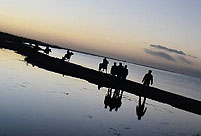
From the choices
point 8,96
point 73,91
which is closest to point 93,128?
point 8,96

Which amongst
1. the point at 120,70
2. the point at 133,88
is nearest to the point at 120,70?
the point at 120,70

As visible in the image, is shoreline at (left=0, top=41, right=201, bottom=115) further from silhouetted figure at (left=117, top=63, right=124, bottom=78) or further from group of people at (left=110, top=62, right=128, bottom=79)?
silhouetted figure at (left=117, top=63, right=124, bottom=78)

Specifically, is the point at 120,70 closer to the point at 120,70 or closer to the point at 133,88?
the point at 120,70

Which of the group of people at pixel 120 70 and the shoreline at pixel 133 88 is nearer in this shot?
the group of people at pixel 120 70

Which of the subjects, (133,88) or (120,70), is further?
(133,88)

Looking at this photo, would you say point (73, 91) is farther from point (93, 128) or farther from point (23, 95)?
point (93, 128)

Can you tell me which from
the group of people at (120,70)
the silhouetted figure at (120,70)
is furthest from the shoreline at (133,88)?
the silhouetted figure at (120,70)

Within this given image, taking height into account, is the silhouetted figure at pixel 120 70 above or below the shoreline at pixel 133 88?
above

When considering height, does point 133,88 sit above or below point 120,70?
below

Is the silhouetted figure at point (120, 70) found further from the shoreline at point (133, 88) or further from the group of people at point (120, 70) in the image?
the shoreline at point (133, 88)

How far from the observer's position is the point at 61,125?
43.0 ft

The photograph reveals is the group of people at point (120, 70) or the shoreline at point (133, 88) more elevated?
the group of people at point (120, 70)

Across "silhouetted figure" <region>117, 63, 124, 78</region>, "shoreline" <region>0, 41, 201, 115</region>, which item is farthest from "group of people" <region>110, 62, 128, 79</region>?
"shoreline" <region>0, 41, 201, 115</region>

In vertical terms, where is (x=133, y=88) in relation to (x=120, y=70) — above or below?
below
